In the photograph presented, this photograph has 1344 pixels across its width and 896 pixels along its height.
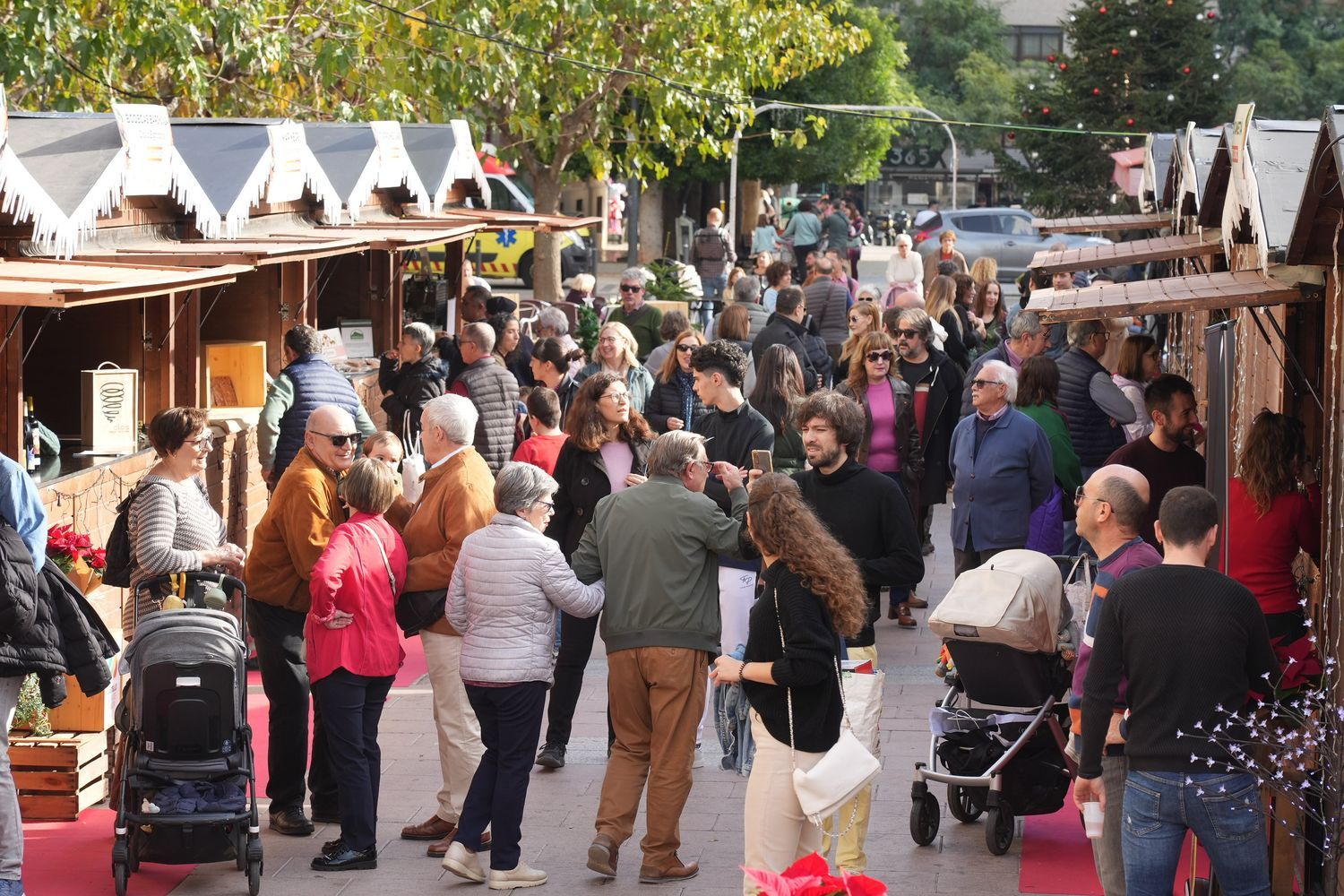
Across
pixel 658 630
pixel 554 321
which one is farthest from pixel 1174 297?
pixel 554 321

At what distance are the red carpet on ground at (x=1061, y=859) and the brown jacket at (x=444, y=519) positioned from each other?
263cm

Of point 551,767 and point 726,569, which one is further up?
point 726,569

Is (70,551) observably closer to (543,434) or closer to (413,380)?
(543,434)

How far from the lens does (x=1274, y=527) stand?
689cm

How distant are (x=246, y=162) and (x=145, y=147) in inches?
63.8

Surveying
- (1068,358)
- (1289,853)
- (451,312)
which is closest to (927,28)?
(451,312)

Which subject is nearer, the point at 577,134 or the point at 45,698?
the point at 45,698

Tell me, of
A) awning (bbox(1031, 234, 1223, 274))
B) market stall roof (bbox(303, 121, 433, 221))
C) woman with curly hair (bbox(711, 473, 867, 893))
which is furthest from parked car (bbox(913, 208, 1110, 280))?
woman with curly hair (bbox(711, 473, 867, 893))

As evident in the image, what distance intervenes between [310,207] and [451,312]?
3.56 m

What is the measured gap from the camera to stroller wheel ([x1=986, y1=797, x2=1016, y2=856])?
7.39m

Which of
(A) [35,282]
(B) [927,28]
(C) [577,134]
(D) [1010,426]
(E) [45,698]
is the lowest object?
(E) [45,698]

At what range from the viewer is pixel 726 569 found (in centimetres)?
817

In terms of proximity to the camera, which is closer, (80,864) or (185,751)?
(185,751)

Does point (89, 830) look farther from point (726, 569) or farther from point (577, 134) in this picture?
point (577, 134)
